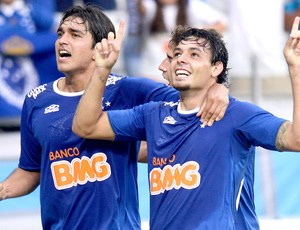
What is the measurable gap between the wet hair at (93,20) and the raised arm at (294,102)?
127 centimetres

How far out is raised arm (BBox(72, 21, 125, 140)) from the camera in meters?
5.90

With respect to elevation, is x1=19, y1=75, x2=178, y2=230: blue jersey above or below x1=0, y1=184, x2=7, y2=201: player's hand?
above

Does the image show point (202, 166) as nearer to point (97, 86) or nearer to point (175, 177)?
point (175, 177)

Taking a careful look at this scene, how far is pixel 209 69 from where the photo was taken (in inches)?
230

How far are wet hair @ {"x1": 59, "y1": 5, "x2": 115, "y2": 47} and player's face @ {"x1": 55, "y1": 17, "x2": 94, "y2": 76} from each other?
24 mm

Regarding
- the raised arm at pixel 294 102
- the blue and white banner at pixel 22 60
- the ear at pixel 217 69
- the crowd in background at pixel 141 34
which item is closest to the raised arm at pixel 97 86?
the ear at pixel 217 69

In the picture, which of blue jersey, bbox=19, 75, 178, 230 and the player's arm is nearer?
blue jersey, bbox=19, 75, 178, 230

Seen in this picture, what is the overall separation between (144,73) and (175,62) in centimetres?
526

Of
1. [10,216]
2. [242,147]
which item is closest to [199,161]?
[242,147]

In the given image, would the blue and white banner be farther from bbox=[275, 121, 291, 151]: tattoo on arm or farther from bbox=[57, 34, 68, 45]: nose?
bbox=[275, 121, 291, 151]: tattoo on arm

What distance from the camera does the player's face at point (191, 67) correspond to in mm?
5758

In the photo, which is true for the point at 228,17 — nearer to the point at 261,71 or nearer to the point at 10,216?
the point at 261,71

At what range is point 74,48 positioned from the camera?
627cm

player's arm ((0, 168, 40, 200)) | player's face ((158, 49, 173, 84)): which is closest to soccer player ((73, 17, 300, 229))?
player's face ((158, 49, 173, 84))
